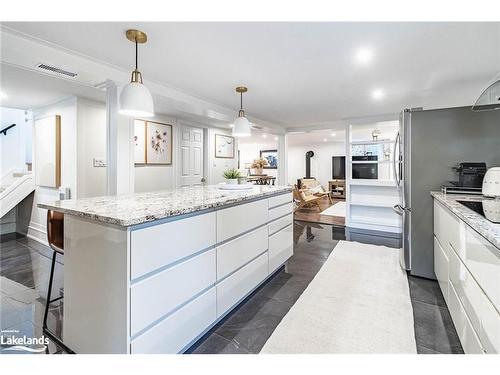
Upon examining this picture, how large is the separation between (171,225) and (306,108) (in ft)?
11.6

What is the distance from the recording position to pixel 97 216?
1246mm

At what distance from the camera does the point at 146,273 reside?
125 cm

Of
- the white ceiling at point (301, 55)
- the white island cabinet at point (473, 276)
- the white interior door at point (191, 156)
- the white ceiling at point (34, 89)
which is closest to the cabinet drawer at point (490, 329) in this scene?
the white island cabinet at point (473, 276)

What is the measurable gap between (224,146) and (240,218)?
4.26 metres

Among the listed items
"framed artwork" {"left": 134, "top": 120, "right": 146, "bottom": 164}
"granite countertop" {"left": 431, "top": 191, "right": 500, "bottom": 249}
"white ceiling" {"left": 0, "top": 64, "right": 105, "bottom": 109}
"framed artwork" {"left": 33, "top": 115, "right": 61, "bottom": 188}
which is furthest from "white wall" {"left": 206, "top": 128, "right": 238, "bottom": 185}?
"granite countertop" {"left": 431, "top": 191, "right": 500, "bottom": 249}

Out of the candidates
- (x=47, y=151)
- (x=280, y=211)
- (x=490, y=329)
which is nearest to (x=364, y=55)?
(x=280, y=211)

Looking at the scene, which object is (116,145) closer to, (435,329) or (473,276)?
(473,276)

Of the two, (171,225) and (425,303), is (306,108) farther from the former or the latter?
(171,225)

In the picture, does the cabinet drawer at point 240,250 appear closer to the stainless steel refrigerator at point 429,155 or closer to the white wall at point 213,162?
the stainless steel refrigerator at point 429,155

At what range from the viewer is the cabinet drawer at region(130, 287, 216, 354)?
1.27 metres

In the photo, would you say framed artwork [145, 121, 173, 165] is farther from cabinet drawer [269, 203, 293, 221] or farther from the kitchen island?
the kitchen island

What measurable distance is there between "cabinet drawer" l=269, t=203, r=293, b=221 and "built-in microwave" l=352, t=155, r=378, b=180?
2723mm
